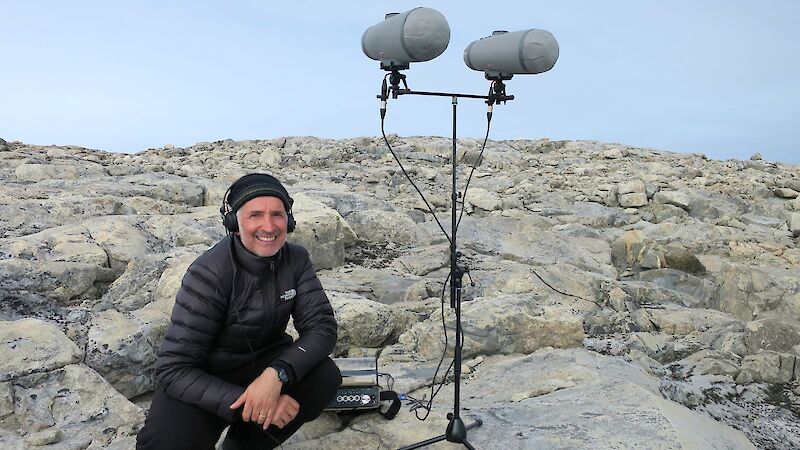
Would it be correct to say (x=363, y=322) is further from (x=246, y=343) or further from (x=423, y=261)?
(x=423, y=261)

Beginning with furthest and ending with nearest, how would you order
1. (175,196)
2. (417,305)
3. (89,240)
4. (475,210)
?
(475,210) → (175,196) → (417,305) → (89,240)

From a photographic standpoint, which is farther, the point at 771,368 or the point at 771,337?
the point at 771,337

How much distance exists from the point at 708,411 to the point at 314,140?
70.0 feet

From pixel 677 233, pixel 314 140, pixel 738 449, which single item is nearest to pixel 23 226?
pixel 738 449

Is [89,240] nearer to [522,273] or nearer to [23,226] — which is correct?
[23,226]

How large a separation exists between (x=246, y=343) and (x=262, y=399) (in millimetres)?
433

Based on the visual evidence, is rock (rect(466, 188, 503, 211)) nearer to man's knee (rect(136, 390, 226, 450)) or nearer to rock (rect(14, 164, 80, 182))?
rock (rect(14, 164, 80, 182))

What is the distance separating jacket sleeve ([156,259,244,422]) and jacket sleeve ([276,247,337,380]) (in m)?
0.42

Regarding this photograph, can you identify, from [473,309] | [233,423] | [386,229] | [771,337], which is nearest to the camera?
[233,423]

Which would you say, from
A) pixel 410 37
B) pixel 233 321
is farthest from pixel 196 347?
pixel 410 37

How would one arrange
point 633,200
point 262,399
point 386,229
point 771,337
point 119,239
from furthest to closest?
point 633,200 → point 386,229 → point 771,337 → point 119,239 → point 262,399

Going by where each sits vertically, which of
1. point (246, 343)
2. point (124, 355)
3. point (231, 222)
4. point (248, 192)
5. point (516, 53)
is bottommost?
point (124, 355)

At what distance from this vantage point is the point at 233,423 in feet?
11.7

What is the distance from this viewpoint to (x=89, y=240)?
23.4ft
